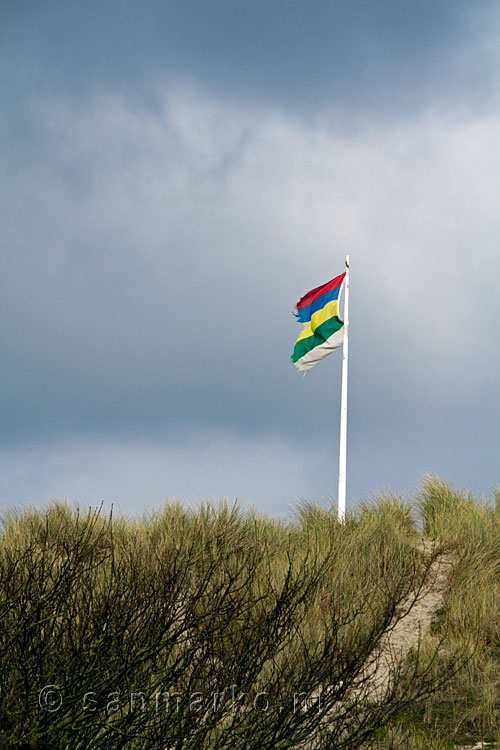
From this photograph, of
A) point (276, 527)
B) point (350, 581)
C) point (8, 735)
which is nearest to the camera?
point (8, 735)

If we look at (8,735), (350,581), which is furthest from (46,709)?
(350,581)

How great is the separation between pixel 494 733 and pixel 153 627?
3845 millimetres

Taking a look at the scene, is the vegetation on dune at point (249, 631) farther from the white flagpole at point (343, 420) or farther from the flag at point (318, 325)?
the flag at point (318, 325)

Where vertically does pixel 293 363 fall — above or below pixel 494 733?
above

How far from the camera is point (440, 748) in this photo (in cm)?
642

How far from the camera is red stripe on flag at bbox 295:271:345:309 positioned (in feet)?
54.3

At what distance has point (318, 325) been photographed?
643 inches

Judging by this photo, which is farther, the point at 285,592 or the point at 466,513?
the point at 466,513

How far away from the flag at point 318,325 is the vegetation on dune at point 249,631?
3910 millimetres

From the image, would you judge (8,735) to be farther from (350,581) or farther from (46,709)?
(350,581)

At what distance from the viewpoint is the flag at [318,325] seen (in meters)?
16.1
